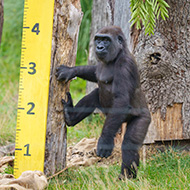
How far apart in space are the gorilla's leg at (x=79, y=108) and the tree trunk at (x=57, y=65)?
0.07 metres

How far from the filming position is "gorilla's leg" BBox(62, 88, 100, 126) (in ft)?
10.7

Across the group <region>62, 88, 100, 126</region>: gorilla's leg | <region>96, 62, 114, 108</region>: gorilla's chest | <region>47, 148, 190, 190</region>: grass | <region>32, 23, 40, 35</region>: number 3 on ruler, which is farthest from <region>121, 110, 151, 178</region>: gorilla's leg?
<region>32, 23, 40, 35</region>: number 3 on ruler

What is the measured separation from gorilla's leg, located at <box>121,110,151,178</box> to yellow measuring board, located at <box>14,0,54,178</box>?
85cm

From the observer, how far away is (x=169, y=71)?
13.3 feet

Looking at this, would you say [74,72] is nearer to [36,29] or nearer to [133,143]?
[36,29]

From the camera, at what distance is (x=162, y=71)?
158 inches

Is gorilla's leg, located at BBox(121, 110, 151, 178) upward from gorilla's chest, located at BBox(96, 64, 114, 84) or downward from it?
downward

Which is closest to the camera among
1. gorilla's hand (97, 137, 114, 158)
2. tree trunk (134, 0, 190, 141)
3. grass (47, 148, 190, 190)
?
grass (47, 148, 190, 190)

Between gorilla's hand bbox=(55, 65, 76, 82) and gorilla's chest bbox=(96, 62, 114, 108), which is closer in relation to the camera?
Result: gorilla's hand bbox=(55, 65, 76, 82)

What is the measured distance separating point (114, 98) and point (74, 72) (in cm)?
49

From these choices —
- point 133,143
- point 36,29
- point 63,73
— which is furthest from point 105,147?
point 36,29

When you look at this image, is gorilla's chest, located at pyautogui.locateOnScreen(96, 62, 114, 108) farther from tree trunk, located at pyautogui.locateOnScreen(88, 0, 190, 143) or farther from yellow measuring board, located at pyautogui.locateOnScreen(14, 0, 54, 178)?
yellow measuring board, located at pyautogui.locateOnScreen(14, 0, 54, 178)

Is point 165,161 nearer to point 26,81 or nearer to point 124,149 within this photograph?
point 124,149

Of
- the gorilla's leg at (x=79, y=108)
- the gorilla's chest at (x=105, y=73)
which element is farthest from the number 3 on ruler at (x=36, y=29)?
the gorilla's chest at (x=105, y=73)
